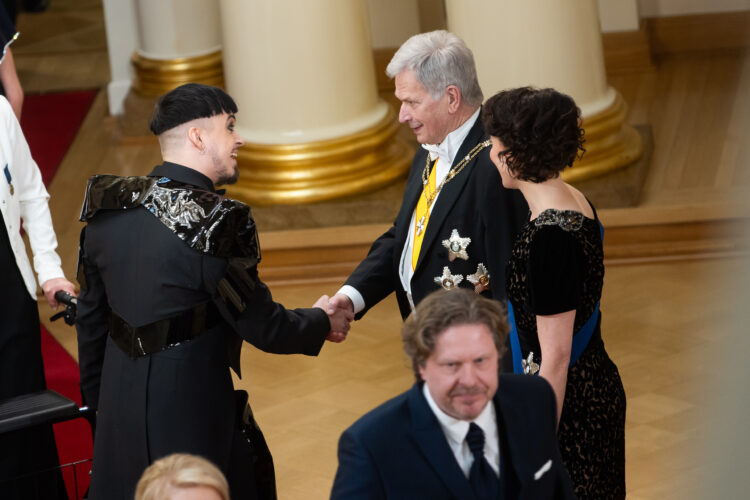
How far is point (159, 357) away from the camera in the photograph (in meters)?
2.57

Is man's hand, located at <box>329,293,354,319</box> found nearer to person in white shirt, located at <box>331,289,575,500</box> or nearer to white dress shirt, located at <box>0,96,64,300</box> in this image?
white dress shirt, located at <box>0,96,64,300</box>

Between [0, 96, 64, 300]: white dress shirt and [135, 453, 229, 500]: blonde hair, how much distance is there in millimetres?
1709

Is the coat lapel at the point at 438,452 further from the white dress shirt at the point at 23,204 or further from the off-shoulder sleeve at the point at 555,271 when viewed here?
the white dress shirt at the point at 23,204

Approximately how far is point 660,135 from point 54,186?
4.30m

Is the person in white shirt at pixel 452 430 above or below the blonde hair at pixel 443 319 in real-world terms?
below

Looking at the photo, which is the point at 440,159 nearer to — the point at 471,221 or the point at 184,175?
the point at 471,221

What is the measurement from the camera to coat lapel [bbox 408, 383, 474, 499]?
1716 millimetres

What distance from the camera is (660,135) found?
289 inches

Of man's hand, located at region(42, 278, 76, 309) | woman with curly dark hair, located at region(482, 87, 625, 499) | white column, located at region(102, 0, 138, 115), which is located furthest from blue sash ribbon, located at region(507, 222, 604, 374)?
white column, located at region(102, 0, 138, 115)

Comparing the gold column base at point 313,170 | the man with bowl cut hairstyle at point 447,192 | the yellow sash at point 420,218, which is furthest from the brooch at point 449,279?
the gold column base at point 313,170

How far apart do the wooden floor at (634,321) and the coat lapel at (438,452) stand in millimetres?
356

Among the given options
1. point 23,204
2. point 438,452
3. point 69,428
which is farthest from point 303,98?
point 438,452

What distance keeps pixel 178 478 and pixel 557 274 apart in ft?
3.24

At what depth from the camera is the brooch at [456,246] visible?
9.46ft
